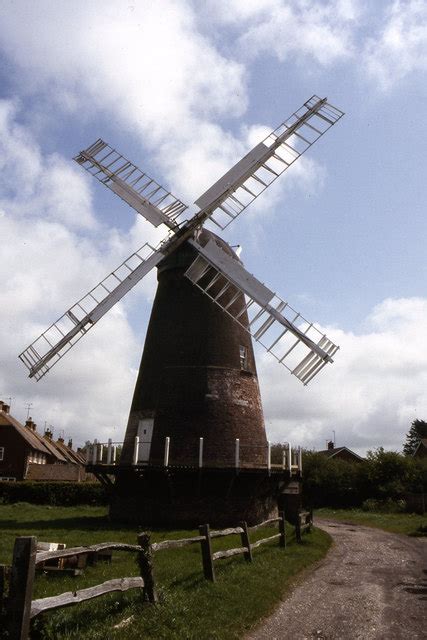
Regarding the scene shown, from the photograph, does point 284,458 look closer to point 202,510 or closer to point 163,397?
point 202,510

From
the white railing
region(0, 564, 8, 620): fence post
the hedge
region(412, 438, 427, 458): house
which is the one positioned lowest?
region(0, 564, 8, 620): fence post

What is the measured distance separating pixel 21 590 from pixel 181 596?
3.38m

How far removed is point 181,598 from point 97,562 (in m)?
3.86

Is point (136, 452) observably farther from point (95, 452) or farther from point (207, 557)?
point (207, 557)

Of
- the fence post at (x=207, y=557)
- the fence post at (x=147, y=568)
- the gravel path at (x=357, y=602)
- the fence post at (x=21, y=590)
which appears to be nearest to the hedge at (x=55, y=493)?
the gravel path at (x=357, y=602)

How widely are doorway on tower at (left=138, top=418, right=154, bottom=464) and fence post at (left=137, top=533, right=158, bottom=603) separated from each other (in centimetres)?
1117

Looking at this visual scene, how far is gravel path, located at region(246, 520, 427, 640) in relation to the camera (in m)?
7.50

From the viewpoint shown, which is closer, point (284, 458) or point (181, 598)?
point (181, 598)

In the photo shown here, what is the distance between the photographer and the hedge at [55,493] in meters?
34.4

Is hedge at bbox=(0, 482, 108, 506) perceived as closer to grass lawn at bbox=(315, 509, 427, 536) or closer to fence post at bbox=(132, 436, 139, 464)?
grass lawn at bbox=(315, 509, 427, 536)

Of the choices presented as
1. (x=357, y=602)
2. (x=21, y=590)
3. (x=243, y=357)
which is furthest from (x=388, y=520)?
(x=21, y=590)

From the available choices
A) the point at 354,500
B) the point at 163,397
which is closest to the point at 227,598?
the point at 163,397

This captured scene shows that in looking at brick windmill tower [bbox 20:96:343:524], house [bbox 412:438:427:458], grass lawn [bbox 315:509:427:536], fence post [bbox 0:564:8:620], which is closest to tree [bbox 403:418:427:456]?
house [bbox 412:438:427:458]

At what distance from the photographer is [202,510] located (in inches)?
712
